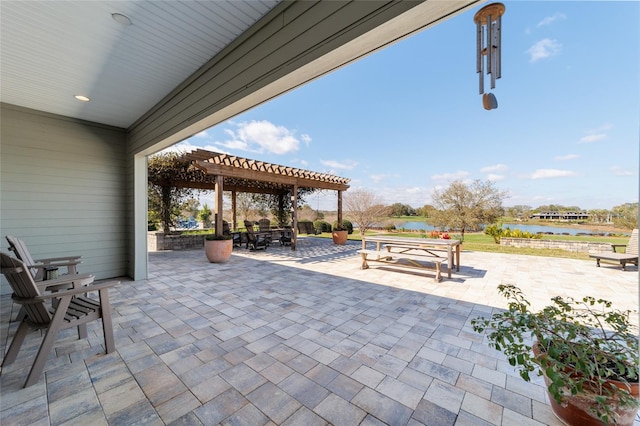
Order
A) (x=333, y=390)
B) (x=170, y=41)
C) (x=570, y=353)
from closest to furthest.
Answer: (x=570, y=353)
(x=333, y=390)
(x=170, y=41)

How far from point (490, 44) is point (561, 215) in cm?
1229

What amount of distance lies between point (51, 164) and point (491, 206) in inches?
537

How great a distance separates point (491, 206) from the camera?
34.6ft

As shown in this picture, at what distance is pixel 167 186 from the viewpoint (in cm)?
902

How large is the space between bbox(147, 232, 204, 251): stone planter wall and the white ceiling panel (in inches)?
221

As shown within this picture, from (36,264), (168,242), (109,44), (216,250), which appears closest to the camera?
(109,44)

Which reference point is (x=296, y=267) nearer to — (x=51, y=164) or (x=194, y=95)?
(x=194, y=95)

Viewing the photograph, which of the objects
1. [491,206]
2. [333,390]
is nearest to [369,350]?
[333,390]

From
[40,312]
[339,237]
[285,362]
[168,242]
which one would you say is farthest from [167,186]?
[285,362]

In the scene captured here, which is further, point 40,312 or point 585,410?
point 40,312

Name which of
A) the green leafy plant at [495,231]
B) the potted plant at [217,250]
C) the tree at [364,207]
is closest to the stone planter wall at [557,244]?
the green leafy plant at [495,231]

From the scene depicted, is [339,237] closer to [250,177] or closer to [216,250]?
[250,177]

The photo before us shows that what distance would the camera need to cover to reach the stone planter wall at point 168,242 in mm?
8531

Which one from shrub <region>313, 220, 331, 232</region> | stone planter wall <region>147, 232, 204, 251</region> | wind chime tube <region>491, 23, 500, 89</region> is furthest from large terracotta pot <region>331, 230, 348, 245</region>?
wind chime tube <region>491, 23, 500, 89</region>
